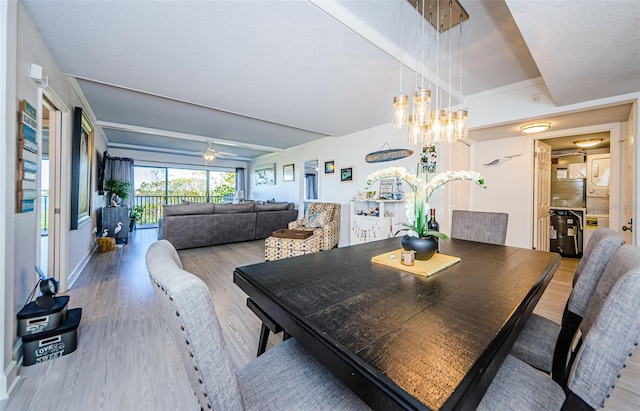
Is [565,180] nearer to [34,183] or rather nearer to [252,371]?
[252,371]

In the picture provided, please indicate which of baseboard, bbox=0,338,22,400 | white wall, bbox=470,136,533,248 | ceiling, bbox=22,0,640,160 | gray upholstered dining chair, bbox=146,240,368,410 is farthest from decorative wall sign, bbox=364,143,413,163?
baseboard, bbox=0,338,22,400

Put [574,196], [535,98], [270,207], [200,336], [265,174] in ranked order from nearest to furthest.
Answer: [200,336], [535,98], [574,196], [270,207], [265,174]

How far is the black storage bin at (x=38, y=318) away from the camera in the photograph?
1.52 m

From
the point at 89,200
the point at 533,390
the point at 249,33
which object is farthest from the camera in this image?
the point at 89,200

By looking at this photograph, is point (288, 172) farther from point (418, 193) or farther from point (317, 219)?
point (418, 193)

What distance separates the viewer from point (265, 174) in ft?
25.7

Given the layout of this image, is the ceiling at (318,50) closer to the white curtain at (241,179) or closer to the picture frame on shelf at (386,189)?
the picture frame on shelf at (386,189)

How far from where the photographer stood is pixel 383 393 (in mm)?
531

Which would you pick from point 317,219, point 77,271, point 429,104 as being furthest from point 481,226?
point 77,271

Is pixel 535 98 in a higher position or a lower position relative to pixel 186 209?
higher

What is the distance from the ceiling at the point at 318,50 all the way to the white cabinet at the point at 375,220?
5.20 feet

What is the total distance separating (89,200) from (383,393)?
5.13m

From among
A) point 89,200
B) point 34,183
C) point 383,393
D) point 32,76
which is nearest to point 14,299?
point 34,183

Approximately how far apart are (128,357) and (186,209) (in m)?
3.15
